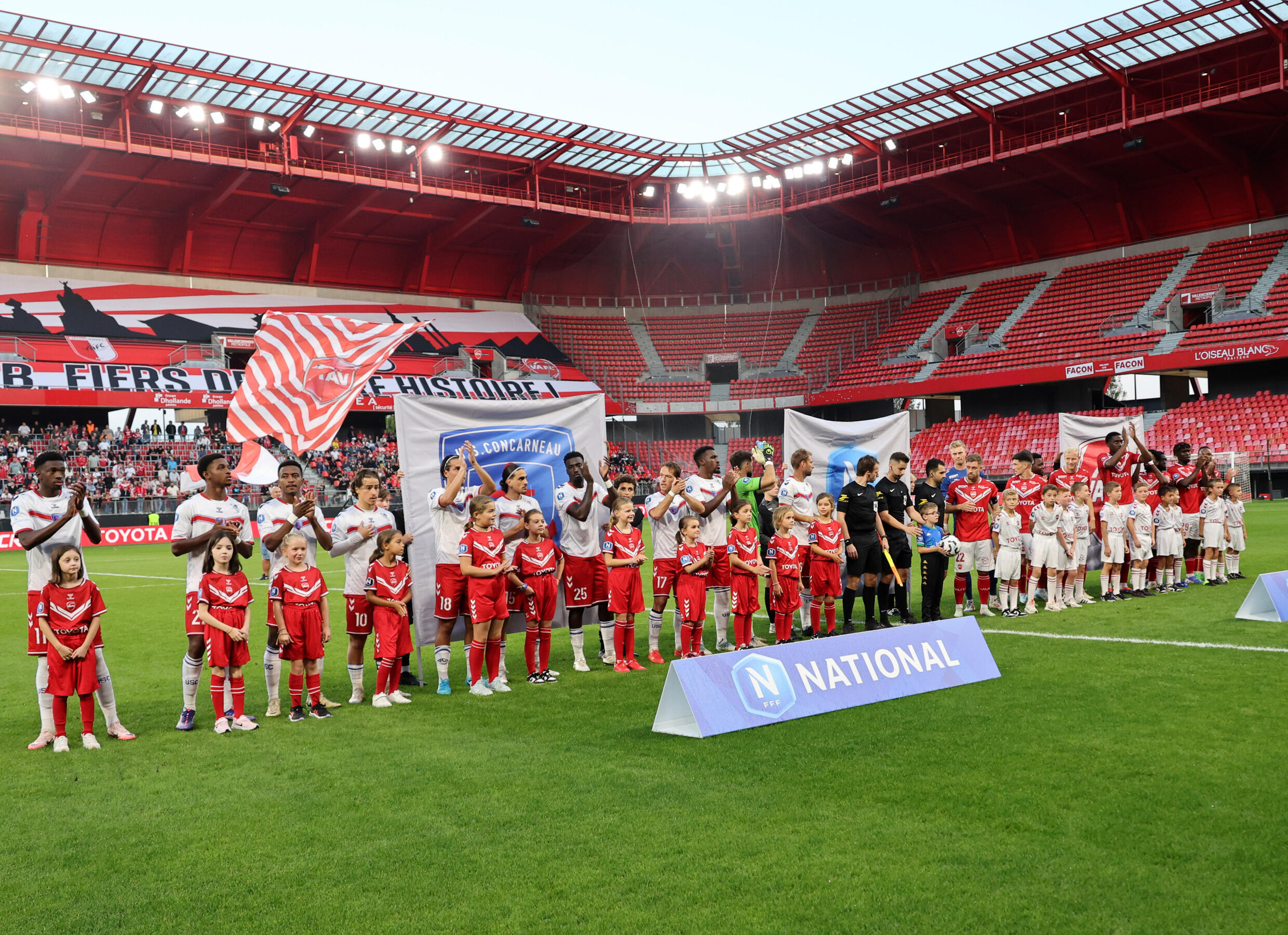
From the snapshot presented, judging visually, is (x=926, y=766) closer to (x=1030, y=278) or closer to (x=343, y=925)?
(x=343, y=925)

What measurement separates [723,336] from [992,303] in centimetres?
1308

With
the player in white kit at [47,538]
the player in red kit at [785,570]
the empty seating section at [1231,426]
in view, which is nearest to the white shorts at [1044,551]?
the player in red kit at [785,570]

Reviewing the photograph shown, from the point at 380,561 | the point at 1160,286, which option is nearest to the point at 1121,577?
the point at 380,561

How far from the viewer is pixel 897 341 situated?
45.4m

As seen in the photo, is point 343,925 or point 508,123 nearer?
point 343,925

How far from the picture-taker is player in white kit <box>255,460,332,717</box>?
24.4 feet

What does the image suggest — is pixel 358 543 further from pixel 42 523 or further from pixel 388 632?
pixel 42 523

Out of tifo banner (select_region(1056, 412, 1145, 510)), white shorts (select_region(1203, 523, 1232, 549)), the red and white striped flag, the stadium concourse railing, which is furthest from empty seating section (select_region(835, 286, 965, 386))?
the red and white striped flag

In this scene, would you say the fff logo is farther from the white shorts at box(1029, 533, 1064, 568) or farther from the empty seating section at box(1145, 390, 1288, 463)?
the empty seating section at box(1145, 390, 1288, 463)

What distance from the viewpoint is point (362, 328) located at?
1617 centimetres

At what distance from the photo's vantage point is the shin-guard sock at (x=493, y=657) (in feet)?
27.6

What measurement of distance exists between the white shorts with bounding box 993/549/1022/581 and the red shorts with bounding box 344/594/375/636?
284 inches

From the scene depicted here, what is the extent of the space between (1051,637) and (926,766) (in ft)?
15.9

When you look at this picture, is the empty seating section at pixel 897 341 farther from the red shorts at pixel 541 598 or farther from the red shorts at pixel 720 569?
the red shorts at pixel 541 598
